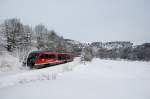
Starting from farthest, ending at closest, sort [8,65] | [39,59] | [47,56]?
[47,56] → [8,65] → [39,59]

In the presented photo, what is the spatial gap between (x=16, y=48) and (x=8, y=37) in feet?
12.7

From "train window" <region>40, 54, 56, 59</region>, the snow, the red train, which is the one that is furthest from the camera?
"train window" <region>40, 54, 56, 59</region>

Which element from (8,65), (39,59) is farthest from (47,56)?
(8,65)

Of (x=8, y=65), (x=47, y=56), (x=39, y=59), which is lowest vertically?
(x=8, y=65)

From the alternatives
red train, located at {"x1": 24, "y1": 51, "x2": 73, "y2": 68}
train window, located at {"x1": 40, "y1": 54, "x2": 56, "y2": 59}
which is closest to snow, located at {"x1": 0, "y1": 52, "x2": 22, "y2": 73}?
red train, located at {"x1": 24, "y1": 51, "x2": 73, "y2": 68}

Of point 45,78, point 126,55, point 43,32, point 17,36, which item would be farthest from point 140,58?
point 45,78

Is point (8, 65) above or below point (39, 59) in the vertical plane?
below

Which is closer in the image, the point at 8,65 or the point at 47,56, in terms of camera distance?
the point at 8,65

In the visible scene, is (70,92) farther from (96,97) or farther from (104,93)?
(104,93)

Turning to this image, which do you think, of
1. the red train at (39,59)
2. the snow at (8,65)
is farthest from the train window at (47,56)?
the snow at (8,65)

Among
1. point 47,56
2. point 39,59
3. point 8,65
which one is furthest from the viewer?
point 47,56

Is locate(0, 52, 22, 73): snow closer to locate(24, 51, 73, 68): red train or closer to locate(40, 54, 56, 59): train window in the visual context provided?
locate(24, 51, 73, 68): red train

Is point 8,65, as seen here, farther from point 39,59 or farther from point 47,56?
point 47,56

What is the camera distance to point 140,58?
81.4m
